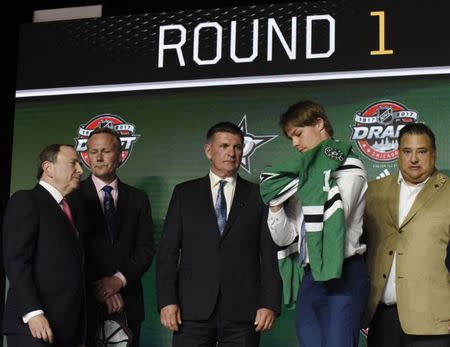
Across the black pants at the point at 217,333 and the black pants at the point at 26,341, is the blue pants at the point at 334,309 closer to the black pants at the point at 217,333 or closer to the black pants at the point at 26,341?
the black pants at the point at 217,333

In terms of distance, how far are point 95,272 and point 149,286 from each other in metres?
0.44

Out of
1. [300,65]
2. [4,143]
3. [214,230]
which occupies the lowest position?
[214,230]

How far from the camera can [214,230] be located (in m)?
4.81

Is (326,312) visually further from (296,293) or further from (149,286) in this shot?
(149,286)

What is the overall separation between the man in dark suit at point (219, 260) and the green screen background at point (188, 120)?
554mm

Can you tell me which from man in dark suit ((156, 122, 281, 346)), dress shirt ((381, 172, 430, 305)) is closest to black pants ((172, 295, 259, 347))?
man in dark suit ((156, 122, 281, 346))

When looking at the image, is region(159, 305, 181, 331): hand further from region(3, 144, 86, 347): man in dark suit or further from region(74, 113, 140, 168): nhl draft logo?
region(74, 113, 140, 168): nhl draft logo

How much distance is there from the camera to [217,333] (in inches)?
184

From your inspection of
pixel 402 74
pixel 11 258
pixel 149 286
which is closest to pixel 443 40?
pixel 402 74

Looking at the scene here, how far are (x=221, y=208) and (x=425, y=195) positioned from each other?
3.67 feet

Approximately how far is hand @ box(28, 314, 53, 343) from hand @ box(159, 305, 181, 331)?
0.64m

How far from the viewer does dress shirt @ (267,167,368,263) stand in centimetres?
402

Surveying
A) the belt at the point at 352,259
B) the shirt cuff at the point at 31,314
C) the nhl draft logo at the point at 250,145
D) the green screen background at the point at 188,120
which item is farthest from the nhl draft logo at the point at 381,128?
the shirt cuff at the point at 31,314

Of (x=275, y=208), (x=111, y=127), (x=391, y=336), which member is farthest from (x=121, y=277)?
(x=391, y=336)
